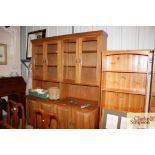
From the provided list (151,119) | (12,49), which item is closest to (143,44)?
(151,119)

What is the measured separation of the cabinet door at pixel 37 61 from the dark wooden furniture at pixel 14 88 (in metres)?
0.62

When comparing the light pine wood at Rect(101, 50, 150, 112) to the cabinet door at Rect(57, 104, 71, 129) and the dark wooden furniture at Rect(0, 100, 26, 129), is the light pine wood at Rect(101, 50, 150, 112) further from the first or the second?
the dark wooden furniture at Rect(0, 100, 26, 129)

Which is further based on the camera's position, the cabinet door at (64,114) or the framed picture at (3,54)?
the framed picture at (3,54)

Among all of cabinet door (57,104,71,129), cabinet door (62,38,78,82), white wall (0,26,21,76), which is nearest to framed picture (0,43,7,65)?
white wall (0,26,21,76)

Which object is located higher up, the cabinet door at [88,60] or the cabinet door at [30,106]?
the cabinet door at [88,60]

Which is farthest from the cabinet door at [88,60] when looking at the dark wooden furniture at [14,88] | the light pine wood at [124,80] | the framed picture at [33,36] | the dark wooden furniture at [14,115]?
the dark wooden furniture at [14,88]

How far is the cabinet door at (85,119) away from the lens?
2074 millimetres

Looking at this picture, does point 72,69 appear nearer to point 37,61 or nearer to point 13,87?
point 37,61

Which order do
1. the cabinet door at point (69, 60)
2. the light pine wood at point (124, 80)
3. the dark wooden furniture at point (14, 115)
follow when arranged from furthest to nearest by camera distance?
1. the cabinet door at point (69, 60)
2. the light pine wood at point (124, 80)
3. the dark wooden furniture at point (14, 115)

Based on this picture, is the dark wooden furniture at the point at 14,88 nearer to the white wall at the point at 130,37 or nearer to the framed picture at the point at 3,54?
the framed picture at the point at 3,54

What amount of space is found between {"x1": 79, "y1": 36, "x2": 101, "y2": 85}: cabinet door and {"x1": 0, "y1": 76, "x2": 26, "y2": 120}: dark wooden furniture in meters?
1.66

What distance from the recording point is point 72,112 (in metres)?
2.22

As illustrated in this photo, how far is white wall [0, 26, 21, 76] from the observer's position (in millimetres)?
3168
